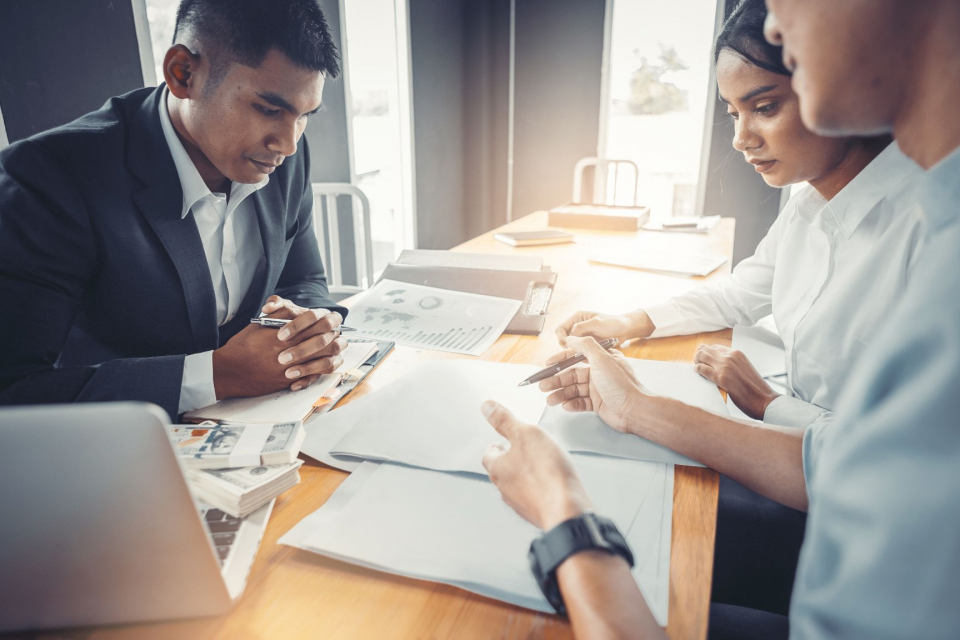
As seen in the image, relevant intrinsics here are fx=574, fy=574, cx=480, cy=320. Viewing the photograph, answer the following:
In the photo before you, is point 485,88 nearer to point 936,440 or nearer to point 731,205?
point 731,205

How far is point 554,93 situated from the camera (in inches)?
178

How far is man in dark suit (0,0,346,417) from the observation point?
0.90 metres

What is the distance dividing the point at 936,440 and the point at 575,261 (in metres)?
1.57

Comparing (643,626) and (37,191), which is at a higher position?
(37,191)

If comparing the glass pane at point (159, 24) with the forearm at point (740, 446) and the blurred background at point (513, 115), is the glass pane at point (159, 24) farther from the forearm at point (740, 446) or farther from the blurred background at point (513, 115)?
the forearm at point (740, 446)

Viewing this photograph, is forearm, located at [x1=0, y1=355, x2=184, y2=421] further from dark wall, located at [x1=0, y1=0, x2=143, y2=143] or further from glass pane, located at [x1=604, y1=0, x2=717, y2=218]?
glass pane, located at [x1=604, y1=0, x2=717, y2=218]

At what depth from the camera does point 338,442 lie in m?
0.81

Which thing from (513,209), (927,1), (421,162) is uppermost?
(927,1)

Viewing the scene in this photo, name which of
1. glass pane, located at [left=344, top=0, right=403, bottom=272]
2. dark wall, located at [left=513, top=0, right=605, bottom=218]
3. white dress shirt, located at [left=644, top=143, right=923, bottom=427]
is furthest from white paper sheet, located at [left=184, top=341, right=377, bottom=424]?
dark wall, located at [left=513, top=0, right=605, bottom=218]

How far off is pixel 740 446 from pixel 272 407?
27.4 inches

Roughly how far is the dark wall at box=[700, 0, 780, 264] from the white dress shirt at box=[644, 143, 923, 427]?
9.94 feet

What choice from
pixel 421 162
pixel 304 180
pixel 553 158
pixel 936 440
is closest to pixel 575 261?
pixel 304 180

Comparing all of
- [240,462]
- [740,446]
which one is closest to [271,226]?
[240,462]

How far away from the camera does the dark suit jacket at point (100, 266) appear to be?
0.88 m
